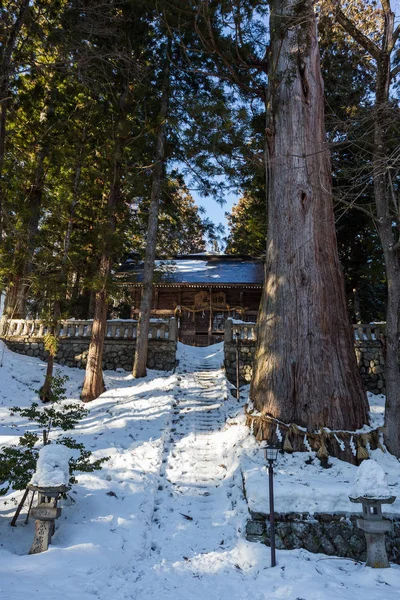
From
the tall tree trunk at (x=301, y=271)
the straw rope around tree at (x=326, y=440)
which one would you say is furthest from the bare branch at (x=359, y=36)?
the straw rope around tree at (x=326, y=440)

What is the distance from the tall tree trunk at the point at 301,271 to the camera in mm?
6477

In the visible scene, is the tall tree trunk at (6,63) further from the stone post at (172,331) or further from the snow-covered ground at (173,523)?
the stone post at (172,331)

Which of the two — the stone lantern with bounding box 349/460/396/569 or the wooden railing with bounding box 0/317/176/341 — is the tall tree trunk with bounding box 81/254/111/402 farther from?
the stone lantern with bounding box 349/460/396/569

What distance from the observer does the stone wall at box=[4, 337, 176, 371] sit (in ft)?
42.7

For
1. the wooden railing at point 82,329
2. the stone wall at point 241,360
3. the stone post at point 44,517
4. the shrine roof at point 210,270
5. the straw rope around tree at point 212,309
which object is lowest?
the stone post at point 44,517

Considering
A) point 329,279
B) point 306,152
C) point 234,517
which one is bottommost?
point 234,517

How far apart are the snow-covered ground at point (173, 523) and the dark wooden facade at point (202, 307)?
9959mm

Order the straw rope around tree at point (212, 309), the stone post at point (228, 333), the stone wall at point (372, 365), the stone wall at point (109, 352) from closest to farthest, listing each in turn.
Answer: the stone wall at point (372, 365)
the stone post at point (228, 333)
the stone wall at point (109, 352)
the straw rope around tree at point (212, 309)

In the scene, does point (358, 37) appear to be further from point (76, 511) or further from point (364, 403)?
point (76, 511)

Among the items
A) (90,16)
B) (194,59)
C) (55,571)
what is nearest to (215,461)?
(55,571)

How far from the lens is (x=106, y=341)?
13.4 meters

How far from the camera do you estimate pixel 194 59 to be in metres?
11.7

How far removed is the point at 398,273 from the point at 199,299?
1347cm

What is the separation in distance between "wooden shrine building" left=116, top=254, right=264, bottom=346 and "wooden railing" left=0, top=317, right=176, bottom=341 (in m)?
5.12
